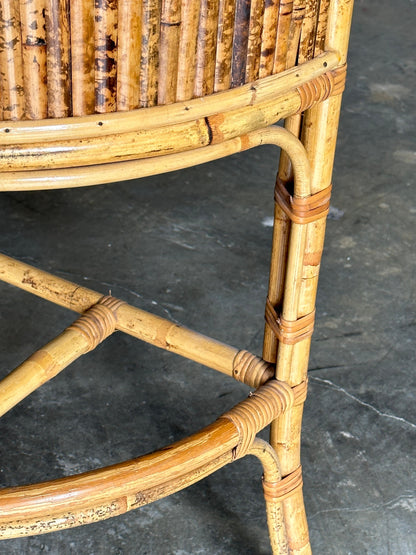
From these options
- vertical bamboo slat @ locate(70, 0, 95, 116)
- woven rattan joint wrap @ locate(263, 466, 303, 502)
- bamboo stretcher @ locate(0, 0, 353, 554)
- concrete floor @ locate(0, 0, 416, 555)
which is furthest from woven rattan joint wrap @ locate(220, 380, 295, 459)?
vertical bamboo slat @ locate(70, 0, 95, 116)

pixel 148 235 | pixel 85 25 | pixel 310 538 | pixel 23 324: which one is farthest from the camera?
pixel 148 235

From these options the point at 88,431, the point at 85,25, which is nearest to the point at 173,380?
the point at 88,431

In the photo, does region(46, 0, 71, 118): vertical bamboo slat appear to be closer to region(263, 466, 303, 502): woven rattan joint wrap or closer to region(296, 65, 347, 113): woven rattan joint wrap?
region(296, 65, 347, 113): woven rattan joint wrap

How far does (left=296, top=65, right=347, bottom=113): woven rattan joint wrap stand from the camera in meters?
0.80

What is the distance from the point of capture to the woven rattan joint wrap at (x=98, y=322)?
103cm

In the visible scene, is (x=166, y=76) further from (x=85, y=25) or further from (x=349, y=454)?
(x=349, y=454)

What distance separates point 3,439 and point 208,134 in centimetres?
82

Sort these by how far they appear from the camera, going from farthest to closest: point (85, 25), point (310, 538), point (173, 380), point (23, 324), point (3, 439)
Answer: point (23, 324) < point (173, 380) < point (3, 439) < point (310, 538) < point (85, 25)

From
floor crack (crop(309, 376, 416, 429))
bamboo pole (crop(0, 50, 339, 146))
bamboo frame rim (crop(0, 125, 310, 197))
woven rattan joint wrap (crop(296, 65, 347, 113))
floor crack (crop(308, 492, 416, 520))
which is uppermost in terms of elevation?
bamboo pole (crop(0, 50, 339, 146))

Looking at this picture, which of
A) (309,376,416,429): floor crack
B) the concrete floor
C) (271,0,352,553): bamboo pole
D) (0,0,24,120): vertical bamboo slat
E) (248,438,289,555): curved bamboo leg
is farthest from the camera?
(309,376,416,429): floor crack

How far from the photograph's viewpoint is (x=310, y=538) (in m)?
1.24

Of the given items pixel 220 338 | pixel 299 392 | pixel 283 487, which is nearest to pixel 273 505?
pixel 283 487

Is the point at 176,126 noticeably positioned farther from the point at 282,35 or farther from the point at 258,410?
the point at 258,410

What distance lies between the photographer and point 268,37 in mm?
727
